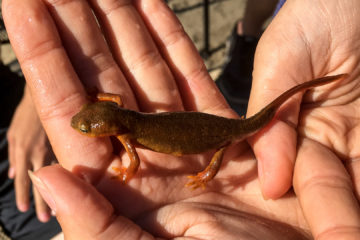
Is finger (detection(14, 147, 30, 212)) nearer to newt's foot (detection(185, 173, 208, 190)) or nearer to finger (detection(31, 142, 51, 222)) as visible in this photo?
finger (detection(31, 142, 51, 222))

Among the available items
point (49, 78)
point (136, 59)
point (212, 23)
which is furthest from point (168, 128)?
point (212, 23)

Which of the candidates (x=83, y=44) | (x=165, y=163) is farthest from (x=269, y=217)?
(x=83, y=44)

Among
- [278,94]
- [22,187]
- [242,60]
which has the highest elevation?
[278,94]

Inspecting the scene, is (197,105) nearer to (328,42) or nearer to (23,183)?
(328,42)

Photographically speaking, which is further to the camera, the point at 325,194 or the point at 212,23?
the point at 212,23

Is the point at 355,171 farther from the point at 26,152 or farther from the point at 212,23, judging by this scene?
the point at 212,23

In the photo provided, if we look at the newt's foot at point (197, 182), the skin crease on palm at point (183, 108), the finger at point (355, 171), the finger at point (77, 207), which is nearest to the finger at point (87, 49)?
the skin crease on palm at point (183, 108)

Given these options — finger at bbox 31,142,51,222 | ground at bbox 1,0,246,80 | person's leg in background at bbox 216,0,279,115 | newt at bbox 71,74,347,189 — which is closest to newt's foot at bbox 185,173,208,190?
newt at bbox 71,74,347,189
